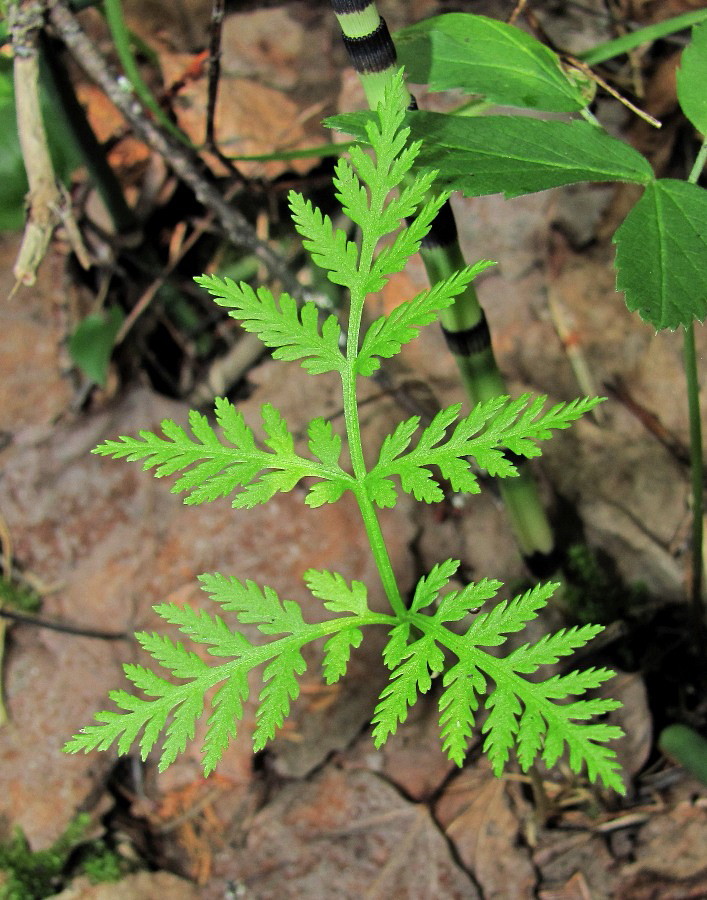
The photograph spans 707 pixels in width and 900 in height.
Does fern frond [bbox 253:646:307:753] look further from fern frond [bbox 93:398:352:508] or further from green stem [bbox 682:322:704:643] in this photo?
green stem [bbox 682:322:704:643]

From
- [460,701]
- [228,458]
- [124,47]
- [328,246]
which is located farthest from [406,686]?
[124,47]

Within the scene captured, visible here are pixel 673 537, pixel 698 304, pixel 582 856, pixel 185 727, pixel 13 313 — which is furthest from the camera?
pixel 13 313

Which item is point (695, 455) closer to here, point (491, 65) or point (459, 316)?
point (459, 316)

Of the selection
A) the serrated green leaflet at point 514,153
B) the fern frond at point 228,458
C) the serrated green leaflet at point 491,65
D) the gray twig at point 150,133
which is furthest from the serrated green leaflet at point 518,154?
the gray twig at point 150,133

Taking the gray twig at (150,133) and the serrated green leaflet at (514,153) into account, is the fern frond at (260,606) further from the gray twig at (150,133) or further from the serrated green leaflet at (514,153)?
the gray twig at (150,133)

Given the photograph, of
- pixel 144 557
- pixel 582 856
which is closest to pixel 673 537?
pixel 582 856

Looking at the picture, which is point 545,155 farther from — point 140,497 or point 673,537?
point 140,497

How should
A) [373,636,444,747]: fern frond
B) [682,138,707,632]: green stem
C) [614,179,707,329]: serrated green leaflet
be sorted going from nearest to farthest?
[373,636,444,747]: fern frond, [614,179,707,329]: serrated green leaflet, [682,138,707,632]: green stem

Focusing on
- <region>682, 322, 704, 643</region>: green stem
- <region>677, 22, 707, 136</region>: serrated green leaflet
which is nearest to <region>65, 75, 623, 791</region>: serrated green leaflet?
<region>682, 322, 704, 643</region>: green stem
